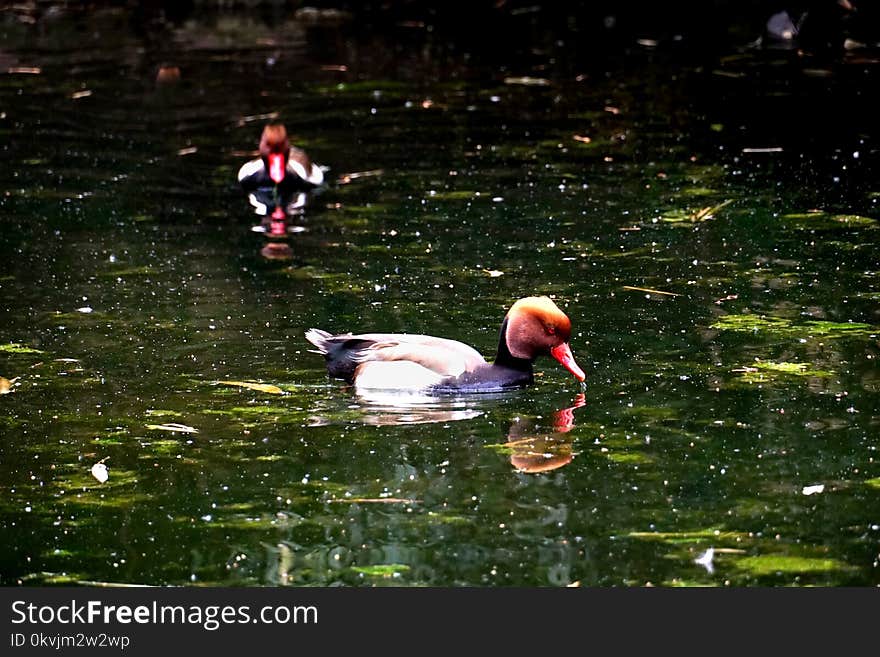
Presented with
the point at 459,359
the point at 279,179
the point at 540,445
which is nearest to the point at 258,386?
the point at 459,359

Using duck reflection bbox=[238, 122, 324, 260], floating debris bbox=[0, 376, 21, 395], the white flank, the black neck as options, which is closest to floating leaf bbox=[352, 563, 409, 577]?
the white flank

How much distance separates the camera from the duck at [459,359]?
9078 millimetres

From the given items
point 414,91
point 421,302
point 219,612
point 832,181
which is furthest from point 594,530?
point 414,91

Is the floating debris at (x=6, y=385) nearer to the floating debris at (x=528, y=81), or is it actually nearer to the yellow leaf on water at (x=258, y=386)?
the yellow leaf on water at (x=258, y=386)

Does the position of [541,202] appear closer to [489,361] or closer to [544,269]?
[544,269]

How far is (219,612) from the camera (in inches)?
255

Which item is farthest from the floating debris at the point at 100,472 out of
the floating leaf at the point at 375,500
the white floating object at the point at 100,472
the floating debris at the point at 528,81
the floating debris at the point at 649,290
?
the floating debris at the point at 528,81

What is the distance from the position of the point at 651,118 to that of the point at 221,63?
623 centimetres

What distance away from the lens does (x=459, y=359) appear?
29.9ft

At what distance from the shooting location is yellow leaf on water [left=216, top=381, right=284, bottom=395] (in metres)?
9.05

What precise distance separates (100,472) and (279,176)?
21.6 ft

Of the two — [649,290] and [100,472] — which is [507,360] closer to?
[649,290]

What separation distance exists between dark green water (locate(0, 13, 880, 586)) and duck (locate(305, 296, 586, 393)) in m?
0.15

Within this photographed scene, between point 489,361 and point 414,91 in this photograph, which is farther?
point 414,91
